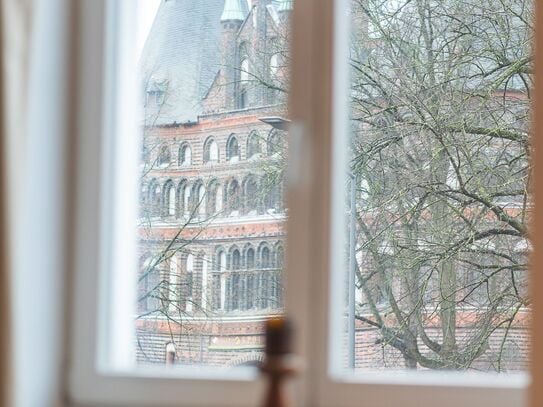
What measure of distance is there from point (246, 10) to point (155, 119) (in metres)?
0.31

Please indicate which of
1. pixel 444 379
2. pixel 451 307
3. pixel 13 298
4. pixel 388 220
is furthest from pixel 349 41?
pixel 13 298

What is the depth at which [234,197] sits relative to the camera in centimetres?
204

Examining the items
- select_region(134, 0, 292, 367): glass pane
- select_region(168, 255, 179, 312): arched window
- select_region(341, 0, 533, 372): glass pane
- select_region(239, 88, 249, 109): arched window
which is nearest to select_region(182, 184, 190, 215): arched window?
select_region(134, 0, 292, 367): glass pane

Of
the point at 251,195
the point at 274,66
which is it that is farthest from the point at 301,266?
the point at 274,66

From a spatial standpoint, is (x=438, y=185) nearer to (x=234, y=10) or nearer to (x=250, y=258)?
(x=250, y=258)

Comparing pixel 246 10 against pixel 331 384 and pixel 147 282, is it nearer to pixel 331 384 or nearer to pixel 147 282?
pixel 147 282

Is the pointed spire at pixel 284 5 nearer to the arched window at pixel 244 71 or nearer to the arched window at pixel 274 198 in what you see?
the arched window at pixel 244 71

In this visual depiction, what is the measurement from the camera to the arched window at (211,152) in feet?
6.76

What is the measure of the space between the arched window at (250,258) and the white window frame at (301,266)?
162 millimetres

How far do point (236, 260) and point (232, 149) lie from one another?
237 millimetres

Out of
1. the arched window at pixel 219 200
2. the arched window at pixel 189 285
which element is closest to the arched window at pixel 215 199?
the arched window at pixel 219 200

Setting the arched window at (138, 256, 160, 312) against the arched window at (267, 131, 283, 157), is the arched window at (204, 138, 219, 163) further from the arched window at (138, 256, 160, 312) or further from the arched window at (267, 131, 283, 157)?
the arched window at (138, 256, 160, 312)

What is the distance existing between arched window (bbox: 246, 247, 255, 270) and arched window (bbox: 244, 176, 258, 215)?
8 centimetres

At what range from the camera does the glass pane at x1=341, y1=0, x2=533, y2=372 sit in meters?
1.95
